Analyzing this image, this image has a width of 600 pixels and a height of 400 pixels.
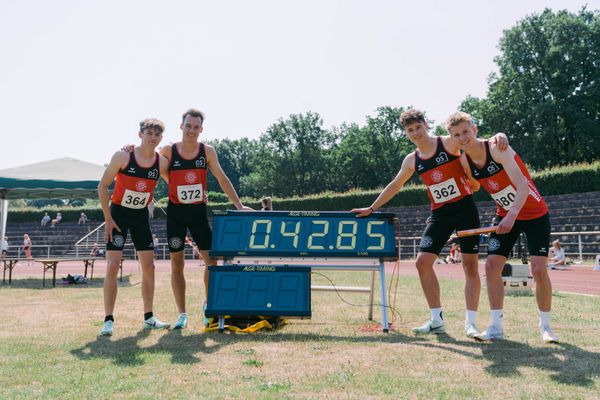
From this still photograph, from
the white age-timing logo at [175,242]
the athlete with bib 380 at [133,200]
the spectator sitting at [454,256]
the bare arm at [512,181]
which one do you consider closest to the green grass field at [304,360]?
the athlete with bib 380 at [133,200]

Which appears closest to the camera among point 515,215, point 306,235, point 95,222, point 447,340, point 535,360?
point 535,360

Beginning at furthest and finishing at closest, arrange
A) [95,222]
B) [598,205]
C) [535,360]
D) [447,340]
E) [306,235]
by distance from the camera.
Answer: [95,222] < [598,205] < [306,235] < [447,340] < [535,360]

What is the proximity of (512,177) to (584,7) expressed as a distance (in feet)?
193

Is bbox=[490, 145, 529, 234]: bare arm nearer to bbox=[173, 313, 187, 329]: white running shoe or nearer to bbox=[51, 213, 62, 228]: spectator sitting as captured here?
bbox=[173, 313, 187, 329]: white running shoe

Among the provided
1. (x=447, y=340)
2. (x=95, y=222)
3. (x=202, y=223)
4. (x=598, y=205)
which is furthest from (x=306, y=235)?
(x=95, y=222)

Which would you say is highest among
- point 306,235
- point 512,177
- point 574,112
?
point 574,112

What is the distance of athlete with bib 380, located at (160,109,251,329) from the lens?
6473 mm

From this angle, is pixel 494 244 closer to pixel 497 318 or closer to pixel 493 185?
pixel 493 185

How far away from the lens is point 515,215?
5039 mm

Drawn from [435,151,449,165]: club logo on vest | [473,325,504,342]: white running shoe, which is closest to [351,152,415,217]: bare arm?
[435,151,449,165]: club logo on vest

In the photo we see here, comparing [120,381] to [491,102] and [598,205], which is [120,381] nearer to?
[598,205]

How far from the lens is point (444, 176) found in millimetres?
5914

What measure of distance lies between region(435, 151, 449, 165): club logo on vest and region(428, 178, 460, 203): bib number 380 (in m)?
0.22

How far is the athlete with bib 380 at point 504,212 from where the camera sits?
5.28 metres
